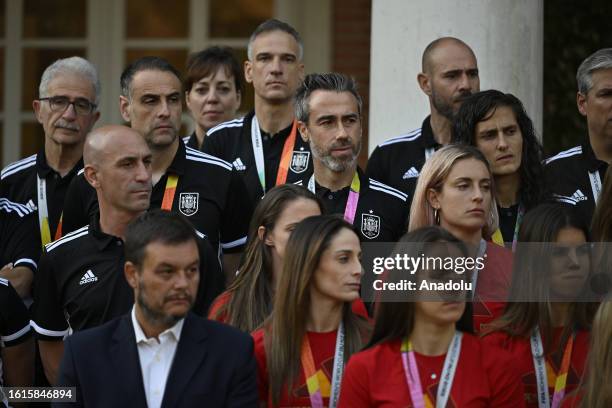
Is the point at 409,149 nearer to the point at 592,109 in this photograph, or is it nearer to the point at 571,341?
the point at 592,109

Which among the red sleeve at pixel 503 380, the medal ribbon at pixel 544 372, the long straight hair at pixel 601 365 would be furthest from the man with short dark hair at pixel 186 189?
the long straight hair at pixel 601 365

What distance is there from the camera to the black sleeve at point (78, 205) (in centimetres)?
711

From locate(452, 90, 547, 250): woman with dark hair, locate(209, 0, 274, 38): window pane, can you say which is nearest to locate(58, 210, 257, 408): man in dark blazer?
locate(452, 90, 547, 250): woman with dark hair

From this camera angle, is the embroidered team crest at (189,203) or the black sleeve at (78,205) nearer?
the embroidered team crest at (189,203)

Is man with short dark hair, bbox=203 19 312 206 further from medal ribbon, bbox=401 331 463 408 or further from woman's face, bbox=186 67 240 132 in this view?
medal ribbon, bbox=401 331 463 408

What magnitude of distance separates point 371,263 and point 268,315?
68cm

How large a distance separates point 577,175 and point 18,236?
2.81 metres

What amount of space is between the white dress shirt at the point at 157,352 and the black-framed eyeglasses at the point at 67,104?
7.99 feet

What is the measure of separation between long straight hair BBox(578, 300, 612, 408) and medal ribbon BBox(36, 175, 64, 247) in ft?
9.77

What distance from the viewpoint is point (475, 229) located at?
6207 millimetres

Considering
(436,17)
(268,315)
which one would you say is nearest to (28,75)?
(436,17)

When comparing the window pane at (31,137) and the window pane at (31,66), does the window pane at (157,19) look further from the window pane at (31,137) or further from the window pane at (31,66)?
the window pane at (31,137)

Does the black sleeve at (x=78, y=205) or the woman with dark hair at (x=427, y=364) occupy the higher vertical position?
the black sleeve at (x=78, y=205)

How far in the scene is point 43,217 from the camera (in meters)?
7.34
